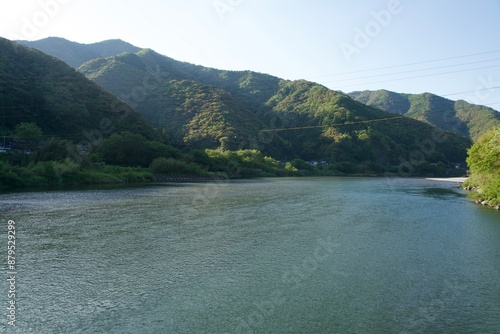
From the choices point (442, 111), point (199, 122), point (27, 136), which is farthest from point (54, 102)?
point (442, 111)

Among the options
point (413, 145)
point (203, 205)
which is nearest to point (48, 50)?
point (413, 145)

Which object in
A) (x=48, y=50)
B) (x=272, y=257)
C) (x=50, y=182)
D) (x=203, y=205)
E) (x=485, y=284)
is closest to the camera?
(x=485, y=284)

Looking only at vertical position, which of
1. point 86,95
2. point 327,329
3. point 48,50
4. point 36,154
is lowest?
point 327,329

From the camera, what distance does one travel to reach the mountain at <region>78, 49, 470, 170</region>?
285 ft

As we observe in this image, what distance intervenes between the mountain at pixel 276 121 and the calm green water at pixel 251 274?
6363 cm

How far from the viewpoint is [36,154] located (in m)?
40.1

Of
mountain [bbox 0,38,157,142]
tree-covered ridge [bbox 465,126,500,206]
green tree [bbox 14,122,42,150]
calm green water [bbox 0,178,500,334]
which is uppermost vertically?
mountain [bbox 0,38,157,142]

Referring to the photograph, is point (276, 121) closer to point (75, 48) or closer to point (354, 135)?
point (354, 135)

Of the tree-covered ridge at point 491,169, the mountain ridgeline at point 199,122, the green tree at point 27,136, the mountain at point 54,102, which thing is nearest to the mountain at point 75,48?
the mountain ridgeline at point 199,122

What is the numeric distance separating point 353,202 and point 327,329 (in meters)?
20.0

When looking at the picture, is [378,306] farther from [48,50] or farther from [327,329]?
[48,50]

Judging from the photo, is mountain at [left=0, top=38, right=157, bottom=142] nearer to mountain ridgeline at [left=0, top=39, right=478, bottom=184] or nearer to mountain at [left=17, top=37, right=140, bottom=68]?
mountain ridgeline at [left=0, top=39, right=478, bottom=184]

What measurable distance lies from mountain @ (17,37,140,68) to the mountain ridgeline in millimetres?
1344

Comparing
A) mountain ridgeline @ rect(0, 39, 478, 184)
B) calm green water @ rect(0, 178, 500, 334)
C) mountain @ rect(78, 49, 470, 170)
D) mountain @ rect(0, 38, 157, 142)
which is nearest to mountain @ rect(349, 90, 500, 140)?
mountain @ rect(78, 49, 470, 170)
